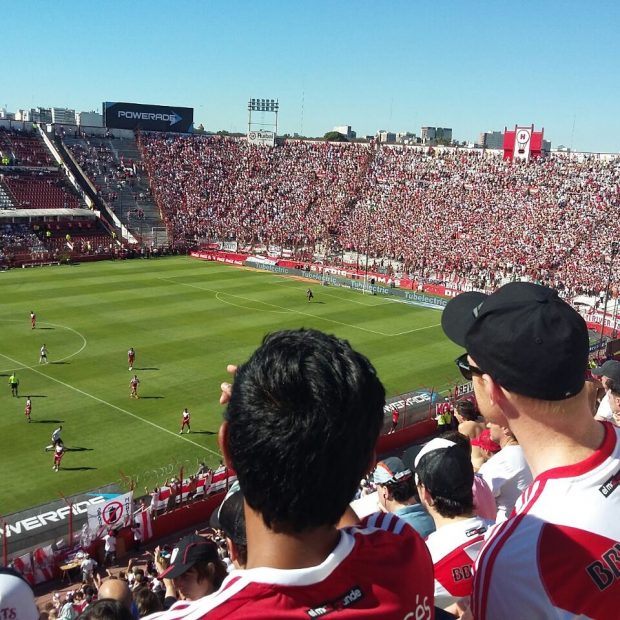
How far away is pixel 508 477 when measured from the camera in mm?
6512

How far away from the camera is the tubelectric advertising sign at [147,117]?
282ft

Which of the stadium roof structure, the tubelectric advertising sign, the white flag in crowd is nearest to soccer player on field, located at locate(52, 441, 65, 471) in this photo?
the white flag in crowd

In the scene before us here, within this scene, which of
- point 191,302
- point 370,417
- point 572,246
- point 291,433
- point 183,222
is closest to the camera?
point 291,433

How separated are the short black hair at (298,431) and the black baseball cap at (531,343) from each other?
73 centimetres

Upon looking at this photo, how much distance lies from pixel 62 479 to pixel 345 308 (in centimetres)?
2834

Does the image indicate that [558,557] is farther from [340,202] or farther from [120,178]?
[120,178]

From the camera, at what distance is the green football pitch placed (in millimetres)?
22406

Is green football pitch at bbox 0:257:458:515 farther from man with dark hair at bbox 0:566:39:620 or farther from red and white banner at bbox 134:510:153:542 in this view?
man with dark hair at bbox 0:566:39:620

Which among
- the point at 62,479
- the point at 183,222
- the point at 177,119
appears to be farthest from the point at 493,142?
the point at 62,479

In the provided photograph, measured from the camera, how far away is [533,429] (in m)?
3.23

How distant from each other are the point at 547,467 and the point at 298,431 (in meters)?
1.36

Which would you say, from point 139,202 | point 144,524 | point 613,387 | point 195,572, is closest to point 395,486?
point 195,572

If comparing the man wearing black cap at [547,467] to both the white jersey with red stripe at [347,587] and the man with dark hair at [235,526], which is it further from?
the man with dark hair at [235,526]

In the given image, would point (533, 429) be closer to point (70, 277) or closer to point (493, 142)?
point (70, 277)
